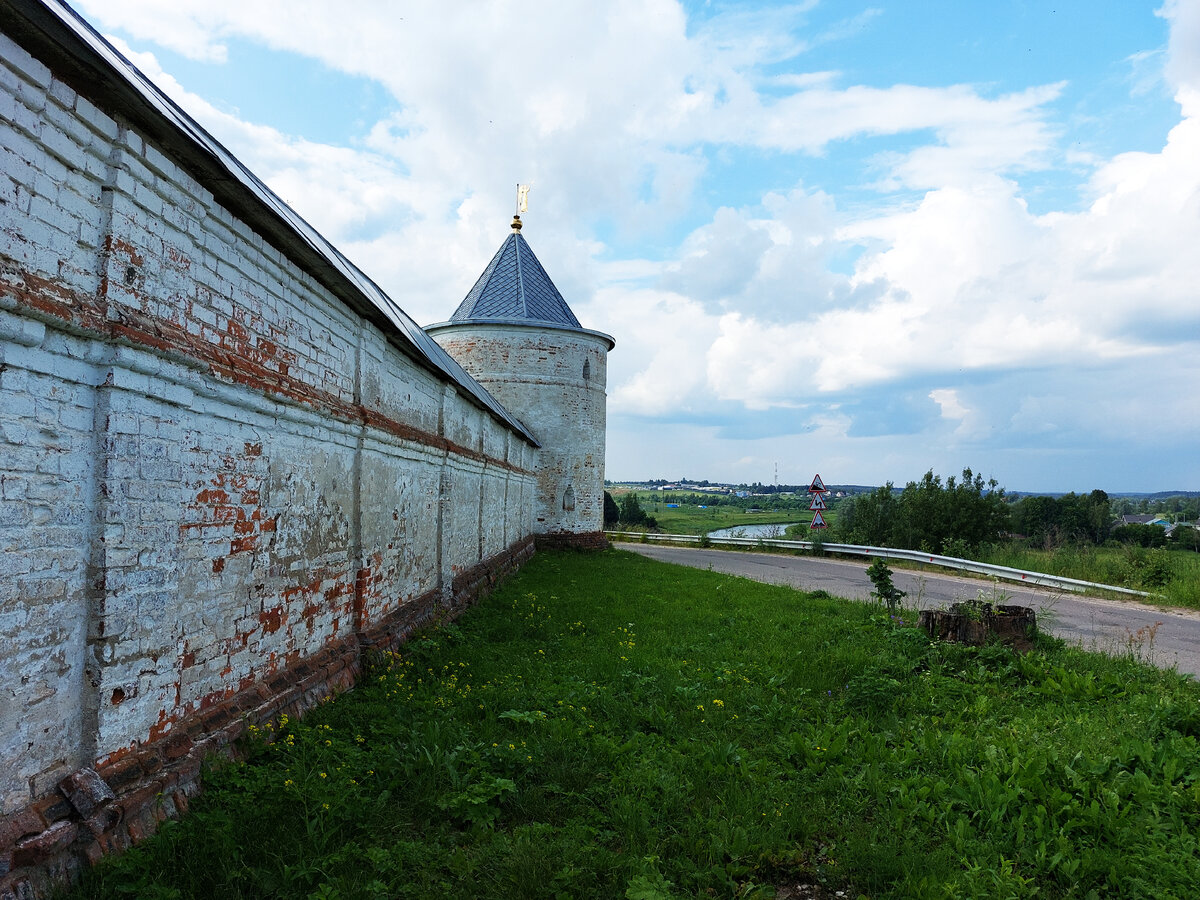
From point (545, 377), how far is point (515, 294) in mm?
2524

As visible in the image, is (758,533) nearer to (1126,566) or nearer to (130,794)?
(1126,566)

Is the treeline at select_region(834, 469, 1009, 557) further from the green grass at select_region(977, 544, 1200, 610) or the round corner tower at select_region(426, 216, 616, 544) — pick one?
the round corner tower at select_region(426, 216, 616, 544)

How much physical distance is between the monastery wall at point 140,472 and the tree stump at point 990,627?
5657 mm

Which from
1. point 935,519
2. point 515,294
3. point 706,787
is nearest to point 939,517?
point 935,519

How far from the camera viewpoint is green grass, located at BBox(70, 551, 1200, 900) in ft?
10.1

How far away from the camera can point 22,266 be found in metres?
2.54

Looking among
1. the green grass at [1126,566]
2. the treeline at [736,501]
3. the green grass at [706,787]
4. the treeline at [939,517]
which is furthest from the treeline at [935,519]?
the treeline at [736,501]

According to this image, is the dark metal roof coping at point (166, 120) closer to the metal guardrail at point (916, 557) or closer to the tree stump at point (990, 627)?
the tree stump at point (990, 627)

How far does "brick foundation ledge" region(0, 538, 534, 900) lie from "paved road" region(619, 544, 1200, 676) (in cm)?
748

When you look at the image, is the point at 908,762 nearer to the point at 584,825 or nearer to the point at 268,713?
the point at 584,825

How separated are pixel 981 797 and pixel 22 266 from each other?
494cm

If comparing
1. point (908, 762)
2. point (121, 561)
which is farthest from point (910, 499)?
point (121, 561)

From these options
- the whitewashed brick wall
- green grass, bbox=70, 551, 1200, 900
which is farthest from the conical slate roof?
green grass, bbox=70, 551, 1200, 900

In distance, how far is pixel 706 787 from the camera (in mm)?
4059
